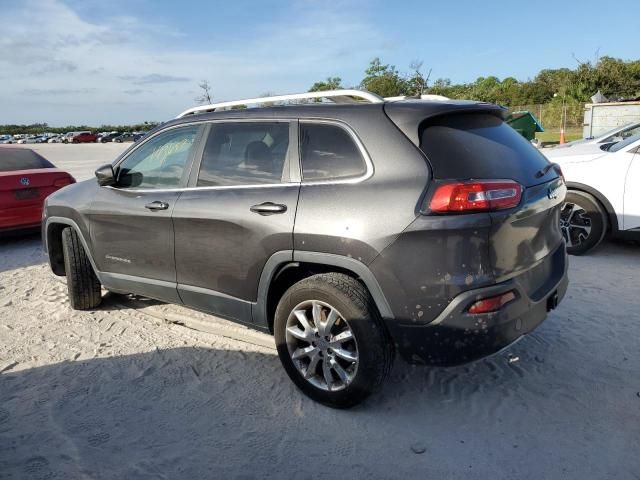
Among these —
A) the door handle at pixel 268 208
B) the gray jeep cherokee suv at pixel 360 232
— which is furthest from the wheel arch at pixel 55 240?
the door handle at pixel 268 208

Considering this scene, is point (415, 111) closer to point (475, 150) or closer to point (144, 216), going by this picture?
point (475, 150)

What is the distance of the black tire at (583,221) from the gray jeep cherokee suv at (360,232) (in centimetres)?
278

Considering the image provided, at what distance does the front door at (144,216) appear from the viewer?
3789 mm

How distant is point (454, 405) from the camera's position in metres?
3.10

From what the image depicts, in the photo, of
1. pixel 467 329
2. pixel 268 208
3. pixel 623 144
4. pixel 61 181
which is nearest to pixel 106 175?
pixel 268 208

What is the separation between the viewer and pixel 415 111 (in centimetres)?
284

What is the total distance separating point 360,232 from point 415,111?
739 mm

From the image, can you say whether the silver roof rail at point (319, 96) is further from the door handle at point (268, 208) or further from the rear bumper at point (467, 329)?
the rear bumper at point (467, 329)

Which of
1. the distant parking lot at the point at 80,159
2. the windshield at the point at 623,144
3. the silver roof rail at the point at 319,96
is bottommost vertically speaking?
the distant parking lot at the point at 80,159

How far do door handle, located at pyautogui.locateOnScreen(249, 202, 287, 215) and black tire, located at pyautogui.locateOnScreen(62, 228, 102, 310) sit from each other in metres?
2.28

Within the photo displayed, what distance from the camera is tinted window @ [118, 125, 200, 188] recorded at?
3.82m

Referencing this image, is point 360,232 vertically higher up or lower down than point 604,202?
higher up

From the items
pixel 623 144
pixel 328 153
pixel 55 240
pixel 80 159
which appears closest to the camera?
pixel 328 153

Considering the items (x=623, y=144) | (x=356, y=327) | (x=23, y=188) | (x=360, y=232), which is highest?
(x=623, y=144)
